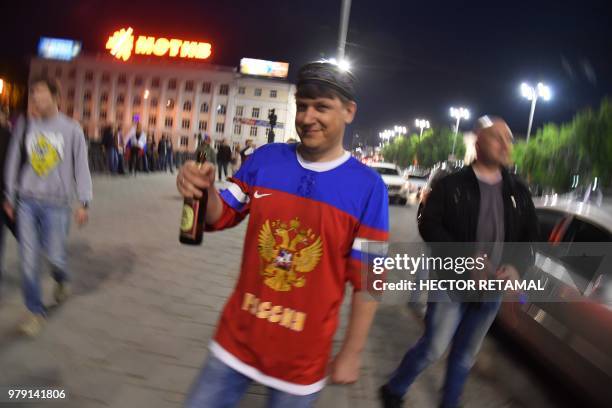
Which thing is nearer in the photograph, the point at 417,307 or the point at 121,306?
the point at 121,306

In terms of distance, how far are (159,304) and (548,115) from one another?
112 meters

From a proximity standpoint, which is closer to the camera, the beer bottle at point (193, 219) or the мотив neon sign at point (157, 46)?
the beer bottle at point (193, 219)

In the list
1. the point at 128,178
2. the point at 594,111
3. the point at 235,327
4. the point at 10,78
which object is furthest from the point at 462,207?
the point at 10,78

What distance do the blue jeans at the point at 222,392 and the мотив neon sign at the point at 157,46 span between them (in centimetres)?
8039

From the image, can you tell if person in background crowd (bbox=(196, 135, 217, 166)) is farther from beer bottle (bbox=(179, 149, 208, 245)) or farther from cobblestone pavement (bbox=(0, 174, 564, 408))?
cobblestone pavement (bbox=(0, 174, 564, 408))

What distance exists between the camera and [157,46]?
76562mm

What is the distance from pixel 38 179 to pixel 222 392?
2769mm

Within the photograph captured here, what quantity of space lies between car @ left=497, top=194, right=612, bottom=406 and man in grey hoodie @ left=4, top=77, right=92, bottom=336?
3831mm

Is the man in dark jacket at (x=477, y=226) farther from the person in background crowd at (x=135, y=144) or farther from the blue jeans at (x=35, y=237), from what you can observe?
the person in background crowd at (x=135, y=144)

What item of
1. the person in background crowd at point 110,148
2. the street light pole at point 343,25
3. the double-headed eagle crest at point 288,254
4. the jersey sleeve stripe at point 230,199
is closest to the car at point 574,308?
the double-headed eagle crest at point 288,254

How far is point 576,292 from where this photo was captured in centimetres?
363

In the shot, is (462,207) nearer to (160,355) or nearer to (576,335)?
(576,335)

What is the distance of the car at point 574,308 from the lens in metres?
3.27

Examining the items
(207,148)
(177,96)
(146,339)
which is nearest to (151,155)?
(207,148)
